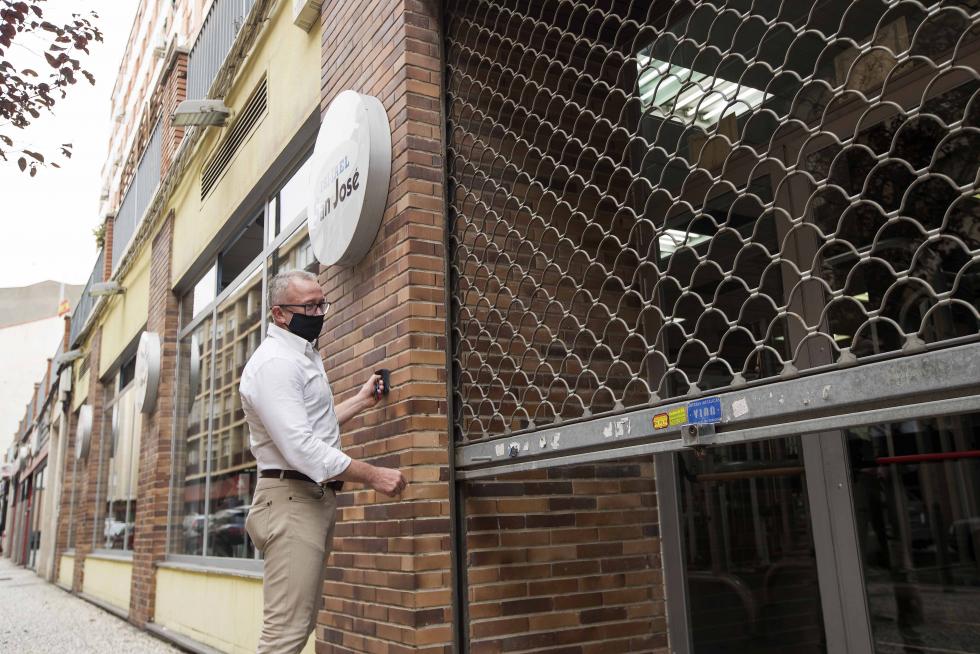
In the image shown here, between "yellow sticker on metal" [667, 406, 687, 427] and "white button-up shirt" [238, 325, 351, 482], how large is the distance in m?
1.27

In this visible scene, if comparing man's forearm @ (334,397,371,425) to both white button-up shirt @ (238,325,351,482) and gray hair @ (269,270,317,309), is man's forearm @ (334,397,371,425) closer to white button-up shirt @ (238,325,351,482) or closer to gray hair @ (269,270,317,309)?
white button-up shirt @ (238,325,351,482)

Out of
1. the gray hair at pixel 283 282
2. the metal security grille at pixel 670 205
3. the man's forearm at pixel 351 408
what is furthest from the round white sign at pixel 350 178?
the man's forearm at pixel 351 408

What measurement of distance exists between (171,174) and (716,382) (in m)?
7.38

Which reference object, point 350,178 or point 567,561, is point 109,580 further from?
point 567,561

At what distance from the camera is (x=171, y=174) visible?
9.48 meters

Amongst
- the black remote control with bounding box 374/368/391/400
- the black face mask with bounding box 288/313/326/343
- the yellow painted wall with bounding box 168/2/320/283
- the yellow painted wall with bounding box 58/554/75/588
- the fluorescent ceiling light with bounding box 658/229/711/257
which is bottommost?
the yellow painted wall with bounding box 58/554/75/588

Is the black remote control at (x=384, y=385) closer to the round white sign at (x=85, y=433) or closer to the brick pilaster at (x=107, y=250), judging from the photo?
the brick pilaster at (x=107, y=250)

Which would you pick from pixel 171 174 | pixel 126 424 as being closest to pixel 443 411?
pixel 171 174

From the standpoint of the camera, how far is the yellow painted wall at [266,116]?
5605 millimetres

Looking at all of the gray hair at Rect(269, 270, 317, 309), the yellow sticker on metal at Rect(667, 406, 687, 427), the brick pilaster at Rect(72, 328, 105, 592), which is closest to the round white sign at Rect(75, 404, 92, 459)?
the brick pilaster at Rect(72, 328, 105, 592)

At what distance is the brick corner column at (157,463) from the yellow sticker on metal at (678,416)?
304 inches

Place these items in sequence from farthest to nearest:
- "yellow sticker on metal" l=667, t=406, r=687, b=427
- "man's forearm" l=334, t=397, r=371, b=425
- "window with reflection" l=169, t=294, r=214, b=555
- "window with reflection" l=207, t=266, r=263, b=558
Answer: "window with reflection" l=169, t=294, r=214, b=555 < "window with reflection" l=207, t=266, r=263, b=558 < "man's forearm" l=334, t=397, r=371, b=425 < "yellow sticker on metal" l=667, t=406, r=687, b=427

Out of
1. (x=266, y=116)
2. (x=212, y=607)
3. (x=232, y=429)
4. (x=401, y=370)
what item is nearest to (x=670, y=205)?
(x=401, y=370)

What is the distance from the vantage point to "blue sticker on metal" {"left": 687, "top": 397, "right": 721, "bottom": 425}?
2486 millimetres
